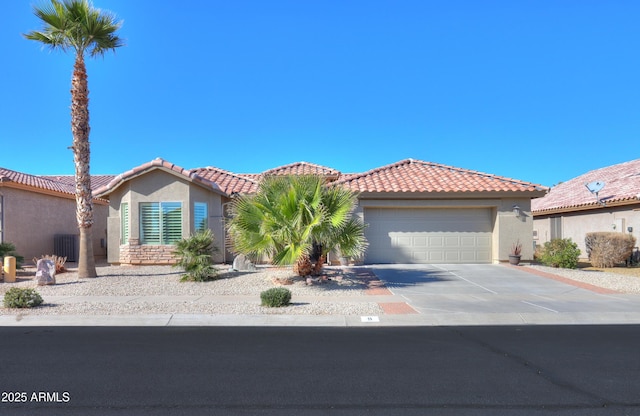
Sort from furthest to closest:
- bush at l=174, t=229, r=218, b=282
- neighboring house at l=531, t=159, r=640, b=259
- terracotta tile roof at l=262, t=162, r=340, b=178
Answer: terracotta tile roof at l=262, t=162, r=340, b=178, neighboring house at l=531, t=159, r=640, b=259, bush at l=174, t=229, r=218, b=282

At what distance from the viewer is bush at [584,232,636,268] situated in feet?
55.8

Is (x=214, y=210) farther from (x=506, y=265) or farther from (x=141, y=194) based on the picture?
(x=506, y=265)

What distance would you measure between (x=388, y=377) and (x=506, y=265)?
1278 cm

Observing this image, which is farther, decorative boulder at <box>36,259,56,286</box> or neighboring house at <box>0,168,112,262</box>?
neighboring house at <box>0,168,112,262</box>

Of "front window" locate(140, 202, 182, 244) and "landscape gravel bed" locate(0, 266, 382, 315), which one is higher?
"front window" locate(140, 202, 182, 244)

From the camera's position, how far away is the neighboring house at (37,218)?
17.5 m

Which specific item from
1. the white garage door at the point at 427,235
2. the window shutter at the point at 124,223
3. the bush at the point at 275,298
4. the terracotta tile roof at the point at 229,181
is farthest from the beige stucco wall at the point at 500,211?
the window shutter at the point at 124,223

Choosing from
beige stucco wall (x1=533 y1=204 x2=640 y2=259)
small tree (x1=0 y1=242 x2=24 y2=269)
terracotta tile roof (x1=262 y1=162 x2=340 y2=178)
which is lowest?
small tree (x1=0 y1=242 x2=24 y2=269)

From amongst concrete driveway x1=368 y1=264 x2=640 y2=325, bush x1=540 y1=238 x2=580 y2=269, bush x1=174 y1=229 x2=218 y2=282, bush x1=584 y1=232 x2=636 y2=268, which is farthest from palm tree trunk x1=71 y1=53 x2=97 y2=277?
bush x1=584 y1=232 x2=636 y2=268

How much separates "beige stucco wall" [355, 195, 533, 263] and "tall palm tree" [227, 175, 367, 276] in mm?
4705

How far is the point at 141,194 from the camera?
16500 mm

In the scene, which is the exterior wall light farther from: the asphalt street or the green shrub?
the green shrub

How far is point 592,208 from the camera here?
2056 cm

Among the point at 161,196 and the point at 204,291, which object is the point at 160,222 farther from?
the point at 204,291
